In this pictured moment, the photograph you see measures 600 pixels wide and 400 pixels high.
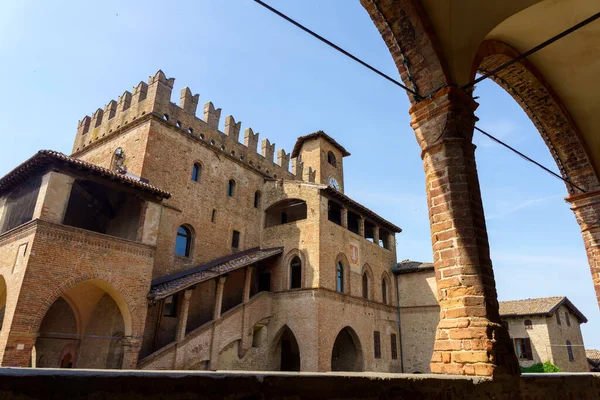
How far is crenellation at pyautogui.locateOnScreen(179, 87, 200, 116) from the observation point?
747 inches

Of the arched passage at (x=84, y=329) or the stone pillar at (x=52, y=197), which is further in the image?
the arched passage at (x=84, y=329)

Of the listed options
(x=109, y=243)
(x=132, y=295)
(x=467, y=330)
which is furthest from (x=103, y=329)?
(x=467, y=330)

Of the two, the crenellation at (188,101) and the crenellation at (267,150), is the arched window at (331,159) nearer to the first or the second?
the crenellation at (267,150)

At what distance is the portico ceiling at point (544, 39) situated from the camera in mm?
4746

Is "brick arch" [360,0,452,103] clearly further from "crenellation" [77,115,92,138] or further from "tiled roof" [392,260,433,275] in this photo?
"crenellation" [77,115,92,138]

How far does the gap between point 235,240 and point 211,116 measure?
6.56 metres

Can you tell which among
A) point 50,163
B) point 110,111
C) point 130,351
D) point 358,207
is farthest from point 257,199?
point 50,163

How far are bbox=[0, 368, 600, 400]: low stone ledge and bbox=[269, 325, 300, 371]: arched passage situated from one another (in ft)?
51.0

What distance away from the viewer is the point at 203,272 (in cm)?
1505

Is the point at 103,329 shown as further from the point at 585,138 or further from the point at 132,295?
the point at 585,138

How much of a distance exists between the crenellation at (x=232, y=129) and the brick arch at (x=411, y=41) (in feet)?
55.3

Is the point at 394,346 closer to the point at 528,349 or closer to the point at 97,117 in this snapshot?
the point at 528,349

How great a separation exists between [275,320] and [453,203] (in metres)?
15.2

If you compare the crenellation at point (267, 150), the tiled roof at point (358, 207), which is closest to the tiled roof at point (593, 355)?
the tiled roof at point (358, 207)
